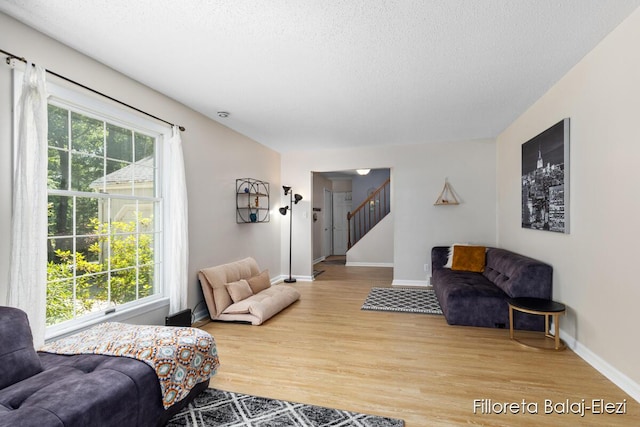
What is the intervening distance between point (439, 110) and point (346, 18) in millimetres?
2342

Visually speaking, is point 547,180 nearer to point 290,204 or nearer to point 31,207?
point 290,204

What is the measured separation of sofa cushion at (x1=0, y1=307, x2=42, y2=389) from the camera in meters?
1.64

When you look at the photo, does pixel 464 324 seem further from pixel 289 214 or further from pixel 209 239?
pixel 289 214

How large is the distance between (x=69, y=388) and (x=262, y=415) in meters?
1.08

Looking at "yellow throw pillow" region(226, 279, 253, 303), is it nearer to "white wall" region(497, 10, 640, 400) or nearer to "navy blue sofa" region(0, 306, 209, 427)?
"navy blue sofa" region(0, 306, 209, 427)

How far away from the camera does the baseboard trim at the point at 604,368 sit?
7.18 feet

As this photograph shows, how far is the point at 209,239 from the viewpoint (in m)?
4.24

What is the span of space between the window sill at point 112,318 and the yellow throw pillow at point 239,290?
817mm

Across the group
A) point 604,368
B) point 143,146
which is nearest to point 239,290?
point 143,146

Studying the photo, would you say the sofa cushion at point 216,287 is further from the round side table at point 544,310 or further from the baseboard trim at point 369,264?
the baseboard trim at point 369,264

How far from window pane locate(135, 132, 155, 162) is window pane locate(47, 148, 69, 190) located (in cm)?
77

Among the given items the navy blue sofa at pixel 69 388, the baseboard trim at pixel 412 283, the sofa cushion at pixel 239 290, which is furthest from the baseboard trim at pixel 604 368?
the sofa cushion at pixel 239 290

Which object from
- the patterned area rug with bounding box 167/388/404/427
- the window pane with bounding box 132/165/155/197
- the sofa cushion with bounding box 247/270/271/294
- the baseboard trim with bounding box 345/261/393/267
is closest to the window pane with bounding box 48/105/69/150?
the window pane with bounding box 132/165/155/197

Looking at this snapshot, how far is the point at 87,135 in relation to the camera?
2.76m
